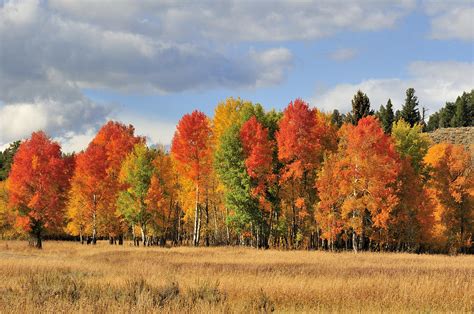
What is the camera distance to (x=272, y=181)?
45.5 metres

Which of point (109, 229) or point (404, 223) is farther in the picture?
point (109, 229)

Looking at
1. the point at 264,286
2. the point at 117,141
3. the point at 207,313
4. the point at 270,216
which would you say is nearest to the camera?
the point at 207,313

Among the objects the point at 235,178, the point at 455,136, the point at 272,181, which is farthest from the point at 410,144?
the point at 455,136

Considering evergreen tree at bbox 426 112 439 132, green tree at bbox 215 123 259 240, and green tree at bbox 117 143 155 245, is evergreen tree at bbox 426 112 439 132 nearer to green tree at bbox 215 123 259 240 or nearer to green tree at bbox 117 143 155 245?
green tree at bbox 117 143 155 245

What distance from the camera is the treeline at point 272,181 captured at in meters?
43.2

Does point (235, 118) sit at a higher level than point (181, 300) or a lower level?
higher

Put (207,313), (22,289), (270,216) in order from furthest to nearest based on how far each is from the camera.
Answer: (270,216)
(22,289)
(207,313)

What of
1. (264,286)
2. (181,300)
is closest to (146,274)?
(264,286)

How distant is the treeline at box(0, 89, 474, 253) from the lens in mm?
43250

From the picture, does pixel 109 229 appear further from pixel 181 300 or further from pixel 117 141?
pixel 181 300

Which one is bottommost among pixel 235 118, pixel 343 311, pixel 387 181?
pixel 343 311

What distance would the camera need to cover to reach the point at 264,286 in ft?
56.7

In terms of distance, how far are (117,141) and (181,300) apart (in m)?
46.4

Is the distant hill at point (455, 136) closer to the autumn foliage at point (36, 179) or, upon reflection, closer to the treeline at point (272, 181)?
the treeline at point (272, 181)
